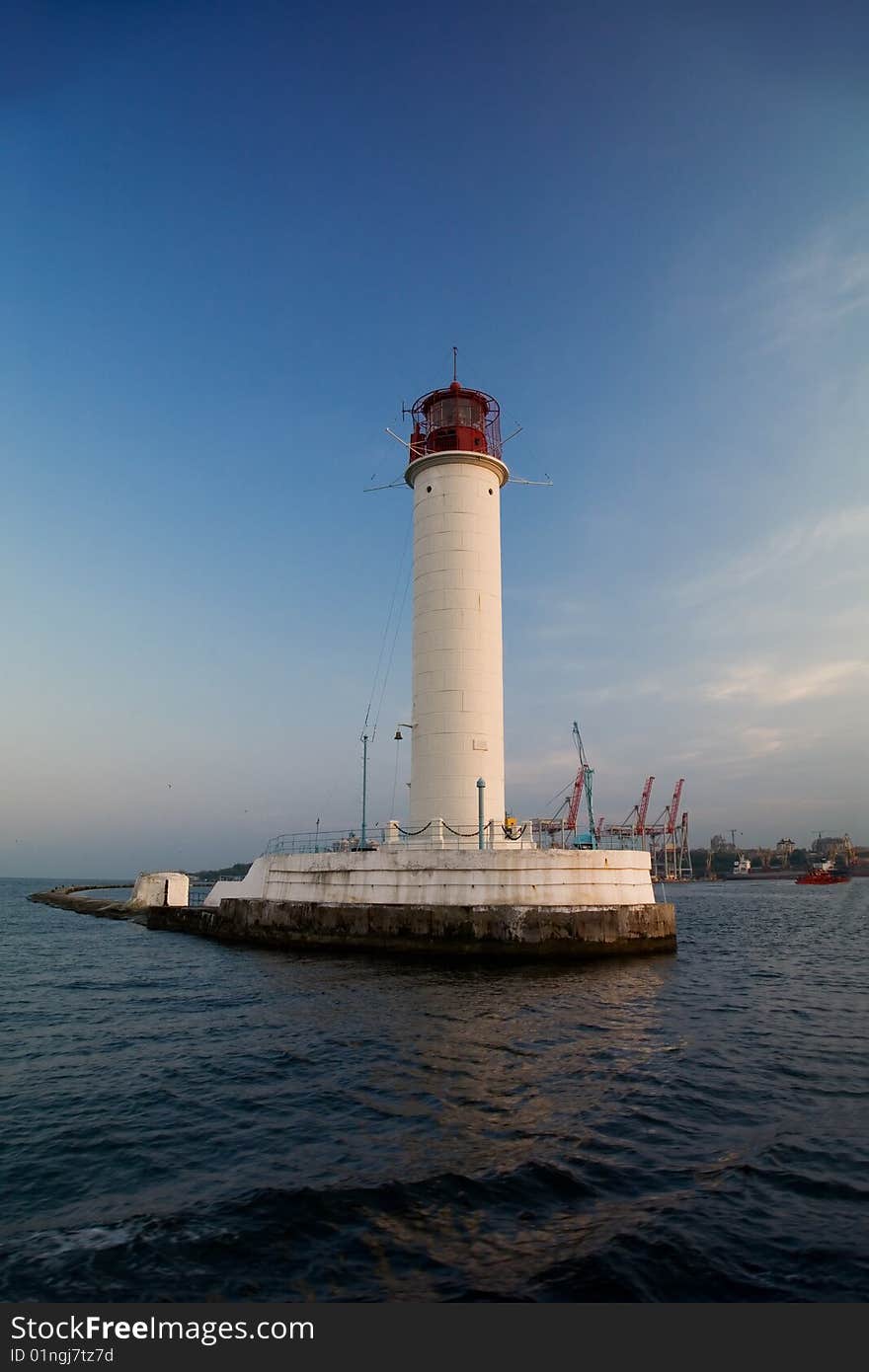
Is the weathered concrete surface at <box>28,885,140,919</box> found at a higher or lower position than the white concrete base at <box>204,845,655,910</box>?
lower

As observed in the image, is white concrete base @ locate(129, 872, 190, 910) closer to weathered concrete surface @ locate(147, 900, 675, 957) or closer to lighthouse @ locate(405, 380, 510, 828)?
weathered concrete surface @ locate(147, 900, 675, 957)

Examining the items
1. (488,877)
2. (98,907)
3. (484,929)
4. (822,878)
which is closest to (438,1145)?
(484,929)

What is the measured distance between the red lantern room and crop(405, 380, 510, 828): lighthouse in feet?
0.29

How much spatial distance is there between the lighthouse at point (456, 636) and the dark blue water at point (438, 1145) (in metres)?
10.4

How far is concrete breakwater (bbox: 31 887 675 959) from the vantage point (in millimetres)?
24906

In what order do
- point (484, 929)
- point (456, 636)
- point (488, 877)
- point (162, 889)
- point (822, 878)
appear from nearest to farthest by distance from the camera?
point (484, 929) → point (488, 877) → point (456, 636) → point (162, 889) → point (822, 878)

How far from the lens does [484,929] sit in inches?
985

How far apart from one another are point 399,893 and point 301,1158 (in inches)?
689

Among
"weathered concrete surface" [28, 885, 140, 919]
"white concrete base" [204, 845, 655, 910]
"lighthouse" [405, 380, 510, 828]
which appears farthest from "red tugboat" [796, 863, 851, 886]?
"lighthouse" [405, 380, 510, 828]

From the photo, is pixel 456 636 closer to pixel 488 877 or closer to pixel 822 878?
pixel 488 877

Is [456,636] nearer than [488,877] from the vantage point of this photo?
No

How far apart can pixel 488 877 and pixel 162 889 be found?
34.0 metres

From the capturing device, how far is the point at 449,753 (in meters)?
30.5

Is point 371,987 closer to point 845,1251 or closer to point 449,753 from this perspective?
point 449,753
